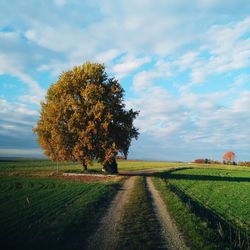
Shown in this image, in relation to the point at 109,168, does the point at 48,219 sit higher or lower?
lower

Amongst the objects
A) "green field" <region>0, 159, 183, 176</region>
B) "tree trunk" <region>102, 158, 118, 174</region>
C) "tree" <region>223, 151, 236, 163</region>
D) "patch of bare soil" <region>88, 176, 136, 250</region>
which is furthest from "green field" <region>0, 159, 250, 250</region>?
"tree" <region>223, 151, 236, 163</region>

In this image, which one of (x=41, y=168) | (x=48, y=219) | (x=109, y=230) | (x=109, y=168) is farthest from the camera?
(x=41, y=168)

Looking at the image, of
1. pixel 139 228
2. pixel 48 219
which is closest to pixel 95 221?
pixel 48 219

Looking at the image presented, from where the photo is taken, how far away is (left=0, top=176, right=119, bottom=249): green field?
14578mm

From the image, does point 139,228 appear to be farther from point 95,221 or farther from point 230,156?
point 230,156

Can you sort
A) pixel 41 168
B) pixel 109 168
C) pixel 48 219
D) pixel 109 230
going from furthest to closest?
1. pixel 41 168
2. pixel 109 168
3. pixel 48 219
4. pixel 109 230

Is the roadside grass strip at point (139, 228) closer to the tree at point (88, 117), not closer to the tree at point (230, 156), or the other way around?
the tree at point (88, 117)

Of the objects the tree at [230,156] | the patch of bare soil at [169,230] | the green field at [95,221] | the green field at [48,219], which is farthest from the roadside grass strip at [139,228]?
the tree at [230,156]

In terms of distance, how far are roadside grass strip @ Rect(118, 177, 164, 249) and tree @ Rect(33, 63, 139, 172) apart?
2568cm

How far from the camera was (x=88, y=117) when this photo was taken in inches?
2007

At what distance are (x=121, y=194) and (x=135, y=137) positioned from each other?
2502cm

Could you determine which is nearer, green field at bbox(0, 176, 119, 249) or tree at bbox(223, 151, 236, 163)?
green field at bbox(0, 176, 119, 249)

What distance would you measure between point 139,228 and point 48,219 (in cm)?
568

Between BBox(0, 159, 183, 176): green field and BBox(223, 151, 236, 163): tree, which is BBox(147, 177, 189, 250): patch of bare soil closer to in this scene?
BBox(0, 159, 183, 176): green field
